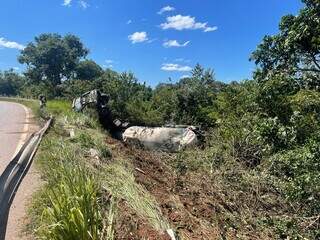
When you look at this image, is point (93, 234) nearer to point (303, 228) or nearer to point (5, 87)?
point (303, 228)

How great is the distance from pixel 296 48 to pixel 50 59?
71.6m

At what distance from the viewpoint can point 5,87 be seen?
94875 millimetres

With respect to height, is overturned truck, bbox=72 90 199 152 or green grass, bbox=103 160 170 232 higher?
overturned truck, bbox=72 90 199 152

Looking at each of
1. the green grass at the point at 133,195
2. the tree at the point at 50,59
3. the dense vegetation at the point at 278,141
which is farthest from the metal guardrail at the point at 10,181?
the tree at the point at 50,59

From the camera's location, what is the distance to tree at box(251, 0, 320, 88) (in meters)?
9.69

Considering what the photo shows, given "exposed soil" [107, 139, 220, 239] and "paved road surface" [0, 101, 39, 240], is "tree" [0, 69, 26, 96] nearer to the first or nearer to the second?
"paved road surface" [0, 101, 39, 240]

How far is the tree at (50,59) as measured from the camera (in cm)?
7675

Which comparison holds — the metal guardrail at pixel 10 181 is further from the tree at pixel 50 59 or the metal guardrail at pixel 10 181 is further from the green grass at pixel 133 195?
the tree at pixel 50 59

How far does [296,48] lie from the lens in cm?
1038

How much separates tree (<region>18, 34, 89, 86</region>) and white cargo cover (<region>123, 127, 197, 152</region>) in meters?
62.9

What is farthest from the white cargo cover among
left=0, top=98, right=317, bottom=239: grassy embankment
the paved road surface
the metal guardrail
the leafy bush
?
the metal guardrail

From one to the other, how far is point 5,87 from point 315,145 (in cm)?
9621

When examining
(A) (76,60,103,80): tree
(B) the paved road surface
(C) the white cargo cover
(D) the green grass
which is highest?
(A) (76,60,103,80): tree

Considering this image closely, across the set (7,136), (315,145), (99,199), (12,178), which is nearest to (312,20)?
(315,145)
